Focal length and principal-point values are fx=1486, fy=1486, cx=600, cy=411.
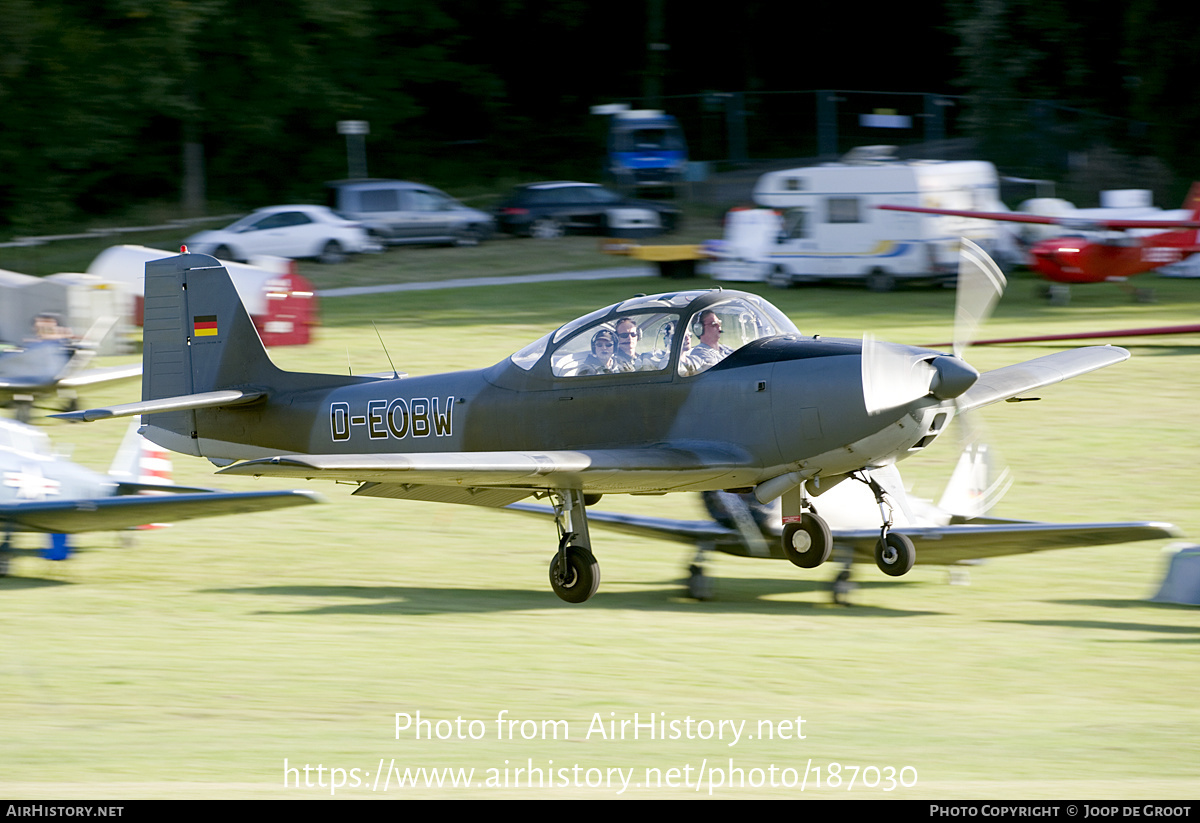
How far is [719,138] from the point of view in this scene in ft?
154

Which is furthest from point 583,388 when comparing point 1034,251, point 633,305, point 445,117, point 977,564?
point 445,117

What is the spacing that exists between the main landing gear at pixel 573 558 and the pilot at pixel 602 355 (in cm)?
100

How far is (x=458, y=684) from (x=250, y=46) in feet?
124

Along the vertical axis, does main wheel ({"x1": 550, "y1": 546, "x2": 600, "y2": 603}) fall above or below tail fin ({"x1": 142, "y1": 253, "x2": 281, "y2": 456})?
below

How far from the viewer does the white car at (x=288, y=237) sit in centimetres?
3797

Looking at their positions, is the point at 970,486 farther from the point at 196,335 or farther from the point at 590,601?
the point at 196,335

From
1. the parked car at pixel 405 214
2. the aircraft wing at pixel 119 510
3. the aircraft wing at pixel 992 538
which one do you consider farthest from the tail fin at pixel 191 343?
the parked car at pixel 405 214

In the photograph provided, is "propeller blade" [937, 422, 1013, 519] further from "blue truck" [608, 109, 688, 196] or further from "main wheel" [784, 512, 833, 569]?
"blue truck" [608, 109, 688, 196]

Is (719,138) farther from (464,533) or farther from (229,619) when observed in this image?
(229,619)

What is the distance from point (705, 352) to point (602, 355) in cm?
87

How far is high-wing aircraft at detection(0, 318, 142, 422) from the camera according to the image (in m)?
21.1

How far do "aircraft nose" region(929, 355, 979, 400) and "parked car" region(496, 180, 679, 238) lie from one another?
30.9 m

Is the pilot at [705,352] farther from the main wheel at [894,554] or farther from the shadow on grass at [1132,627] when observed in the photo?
the shadow on grass at [1132,627]

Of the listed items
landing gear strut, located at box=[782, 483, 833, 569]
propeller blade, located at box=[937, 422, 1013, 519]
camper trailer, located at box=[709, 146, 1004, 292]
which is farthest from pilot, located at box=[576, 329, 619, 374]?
camper trailer, located at box=[709, 146, 1004, 292]
